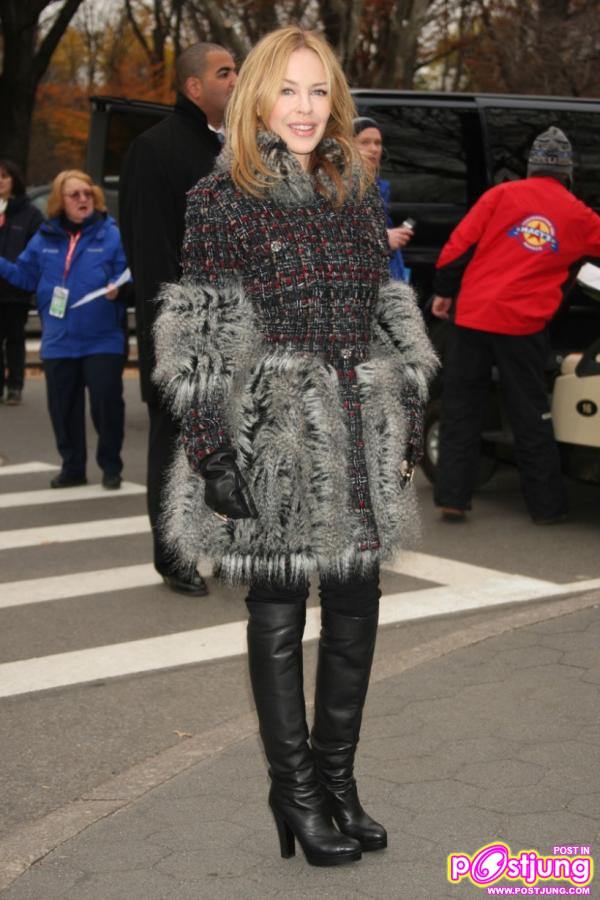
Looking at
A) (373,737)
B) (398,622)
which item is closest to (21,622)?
(398,622)

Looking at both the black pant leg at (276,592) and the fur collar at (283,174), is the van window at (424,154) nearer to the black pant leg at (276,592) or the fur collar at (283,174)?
the fur collar at (283,174)

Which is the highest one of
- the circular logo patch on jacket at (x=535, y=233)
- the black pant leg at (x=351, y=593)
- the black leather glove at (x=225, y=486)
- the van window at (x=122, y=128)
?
the van window at (x=122, y=128)

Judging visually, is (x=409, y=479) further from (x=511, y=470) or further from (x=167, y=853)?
(x=511, y=470)

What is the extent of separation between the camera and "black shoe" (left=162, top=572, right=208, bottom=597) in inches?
256

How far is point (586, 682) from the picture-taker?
16.1 ft

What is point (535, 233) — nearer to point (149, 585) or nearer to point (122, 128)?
point (149, 585)

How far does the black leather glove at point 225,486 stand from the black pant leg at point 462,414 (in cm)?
469

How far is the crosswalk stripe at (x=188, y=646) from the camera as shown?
5.31m

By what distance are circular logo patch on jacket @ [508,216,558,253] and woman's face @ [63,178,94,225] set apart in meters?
2.76

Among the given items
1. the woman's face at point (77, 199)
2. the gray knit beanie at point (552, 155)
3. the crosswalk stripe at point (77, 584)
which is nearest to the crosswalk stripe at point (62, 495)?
the woman's face at point (77, 199)

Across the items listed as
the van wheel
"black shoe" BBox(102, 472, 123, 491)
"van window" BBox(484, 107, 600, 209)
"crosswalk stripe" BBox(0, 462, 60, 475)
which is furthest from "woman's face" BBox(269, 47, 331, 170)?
"crosswalk stripe" BBox(0, 462, 60, 475)

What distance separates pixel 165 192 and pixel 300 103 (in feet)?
8.74

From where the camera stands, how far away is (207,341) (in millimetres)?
3465

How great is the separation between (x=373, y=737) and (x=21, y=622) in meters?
2.19
